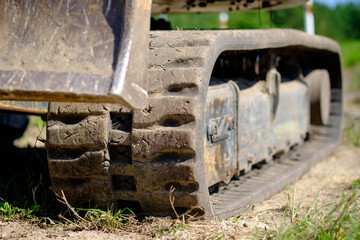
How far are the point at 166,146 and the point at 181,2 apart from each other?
2622 mm

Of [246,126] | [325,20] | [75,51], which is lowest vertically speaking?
[246,126]

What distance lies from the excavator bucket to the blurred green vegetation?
11.4m

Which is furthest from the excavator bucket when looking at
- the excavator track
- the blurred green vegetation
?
the blurred green vegetation

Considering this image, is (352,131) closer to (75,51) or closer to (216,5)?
(216,5)

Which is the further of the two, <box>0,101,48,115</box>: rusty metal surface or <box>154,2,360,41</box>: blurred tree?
<box>154,2,360,41</box>: blurred tree

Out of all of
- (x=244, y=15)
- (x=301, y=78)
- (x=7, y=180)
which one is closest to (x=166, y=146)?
(x=7, y=180)

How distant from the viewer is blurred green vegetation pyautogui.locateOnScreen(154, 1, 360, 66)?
14.6m

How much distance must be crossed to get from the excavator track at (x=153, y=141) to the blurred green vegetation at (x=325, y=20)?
11101mm

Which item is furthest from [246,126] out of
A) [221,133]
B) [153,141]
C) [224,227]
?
[153,141]

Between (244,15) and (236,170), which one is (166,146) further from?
(244,15)

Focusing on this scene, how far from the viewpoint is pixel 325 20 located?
2012cm

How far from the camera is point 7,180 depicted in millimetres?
3387

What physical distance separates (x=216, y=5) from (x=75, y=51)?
2821 millimetres

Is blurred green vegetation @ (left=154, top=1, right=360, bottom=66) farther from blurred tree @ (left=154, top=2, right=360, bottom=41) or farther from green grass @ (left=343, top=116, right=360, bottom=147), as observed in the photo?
green grass @ (left=343, top=116, right=360, bottom=147)
